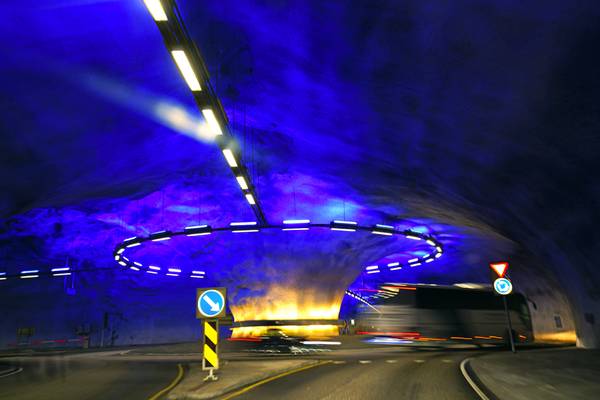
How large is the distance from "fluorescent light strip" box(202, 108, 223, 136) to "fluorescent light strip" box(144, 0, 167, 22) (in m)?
3.92

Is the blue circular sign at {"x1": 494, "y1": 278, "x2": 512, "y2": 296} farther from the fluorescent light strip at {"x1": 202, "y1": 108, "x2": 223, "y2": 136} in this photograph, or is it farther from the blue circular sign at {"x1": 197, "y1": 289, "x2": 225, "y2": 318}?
the fluorescent light strip at {"x1": 202, "y1": 108, "x2": 223, "y2": 136}

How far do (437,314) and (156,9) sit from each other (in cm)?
2214

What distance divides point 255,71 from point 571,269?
592 inches

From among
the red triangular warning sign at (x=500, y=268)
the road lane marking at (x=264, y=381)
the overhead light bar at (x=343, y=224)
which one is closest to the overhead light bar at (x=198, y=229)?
the overhead light bar at (x=343, y=224)

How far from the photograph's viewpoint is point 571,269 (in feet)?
62.3

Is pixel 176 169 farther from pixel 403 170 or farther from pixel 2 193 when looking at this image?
pixel 403 170

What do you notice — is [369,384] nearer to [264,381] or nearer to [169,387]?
[264,381]

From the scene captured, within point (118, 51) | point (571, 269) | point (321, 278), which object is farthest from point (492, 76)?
point (321, 278)

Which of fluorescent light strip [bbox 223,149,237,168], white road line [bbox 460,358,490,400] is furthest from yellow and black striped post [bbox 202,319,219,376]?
white road line [bbox 460,358,490,400]

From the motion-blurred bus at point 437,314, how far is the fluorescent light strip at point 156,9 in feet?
67.8

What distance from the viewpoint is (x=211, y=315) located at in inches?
460

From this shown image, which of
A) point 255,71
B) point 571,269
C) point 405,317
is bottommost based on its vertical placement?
point 405,317

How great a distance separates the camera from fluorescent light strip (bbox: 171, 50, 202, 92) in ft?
30.6

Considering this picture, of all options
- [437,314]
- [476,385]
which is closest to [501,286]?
[476,385]
